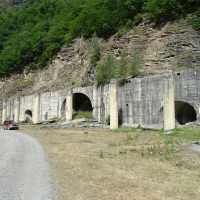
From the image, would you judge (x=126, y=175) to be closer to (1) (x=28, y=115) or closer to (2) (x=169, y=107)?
(2) (x=169, y=107)

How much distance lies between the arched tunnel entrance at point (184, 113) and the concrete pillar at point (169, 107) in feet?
7.73

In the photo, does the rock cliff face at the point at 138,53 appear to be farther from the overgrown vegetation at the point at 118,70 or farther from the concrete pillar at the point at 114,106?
the concrete pillar at the point at 114,106

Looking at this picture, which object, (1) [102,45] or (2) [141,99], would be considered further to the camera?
(1) [102,45]

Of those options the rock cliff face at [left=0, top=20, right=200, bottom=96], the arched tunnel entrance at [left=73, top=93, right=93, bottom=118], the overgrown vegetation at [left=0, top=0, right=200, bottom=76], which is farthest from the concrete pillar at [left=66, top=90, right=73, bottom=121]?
the overgrown vegetation at [left=0, top=0, right=200, bottom=76]

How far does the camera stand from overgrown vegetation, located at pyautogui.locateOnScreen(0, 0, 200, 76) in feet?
159

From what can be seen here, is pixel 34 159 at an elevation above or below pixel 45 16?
below

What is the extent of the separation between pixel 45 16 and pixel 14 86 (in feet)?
82.9

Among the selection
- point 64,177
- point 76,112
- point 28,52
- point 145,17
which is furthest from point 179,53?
point 28,52

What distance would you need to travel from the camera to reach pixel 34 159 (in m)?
15.2

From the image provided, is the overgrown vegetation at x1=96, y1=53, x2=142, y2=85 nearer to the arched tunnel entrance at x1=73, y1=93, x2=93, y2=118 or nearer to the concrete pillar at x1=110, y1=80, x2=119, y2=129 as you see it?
the concrete pillar at x1=110, y1=80, x2=119, y2=129

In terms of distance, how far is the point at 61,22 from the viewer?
73.6 meters

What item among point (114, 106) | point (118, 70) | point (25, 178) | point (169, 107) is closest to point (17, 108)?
point (118, 70)

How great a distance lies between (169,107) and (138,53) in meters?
15.9

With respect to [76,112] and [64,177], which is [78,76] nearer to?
[76,112]
